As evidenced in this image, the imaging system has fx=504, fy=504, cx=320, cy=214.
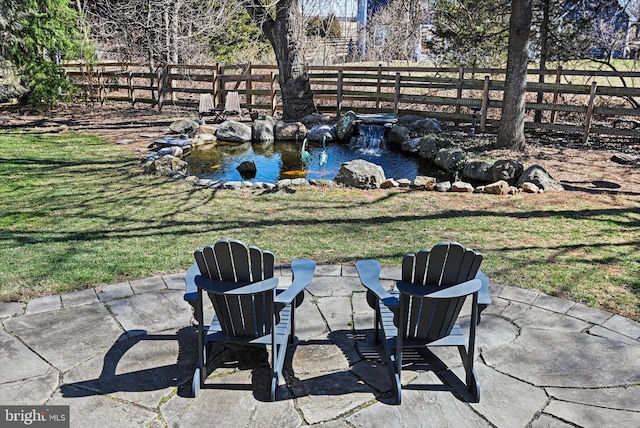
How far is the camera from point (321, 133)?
1155cm

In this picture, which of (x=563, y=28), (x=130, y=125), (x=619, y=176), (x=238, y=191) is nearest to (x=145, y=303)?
(x=238, y=191)

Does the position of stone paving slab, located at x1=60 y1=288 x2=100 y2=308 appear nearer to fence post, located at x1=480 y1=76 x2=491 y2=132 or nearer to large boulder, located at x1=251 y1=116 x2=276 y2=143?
large boulder, located at x1=251 y1=116 x2=276 y2=143

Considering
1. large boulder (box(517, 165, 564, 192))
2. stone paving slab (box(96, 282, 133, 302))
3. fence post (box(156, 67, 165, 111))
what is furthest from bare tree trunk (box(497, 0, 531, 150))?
fence post (box(156, 67, 165, 111))

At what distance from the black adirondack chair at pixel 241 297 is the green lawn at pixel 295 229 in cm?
161

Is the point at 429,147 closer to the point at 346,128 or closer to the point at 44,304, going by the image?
the point at 346,128

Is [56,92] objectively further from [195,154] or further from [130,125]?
[195,154]

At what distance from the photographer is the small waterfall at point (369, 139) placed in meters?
11.0

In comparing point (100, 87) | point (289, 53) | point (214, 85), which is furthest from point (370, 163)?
point (100, 87)

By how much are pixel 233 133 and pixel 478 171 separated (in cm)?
561

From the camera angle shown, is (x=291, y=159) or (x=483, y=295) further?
(x=291, y=159)

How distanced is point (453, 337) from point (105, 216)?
4371mm

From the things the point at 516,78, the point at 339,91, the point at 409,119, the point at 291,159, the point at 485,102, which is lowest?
the point at 291,159

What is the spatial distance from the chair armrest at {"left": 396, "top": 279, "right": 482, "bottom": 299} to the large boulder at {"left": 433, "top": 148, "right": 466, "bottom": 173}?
248 inches

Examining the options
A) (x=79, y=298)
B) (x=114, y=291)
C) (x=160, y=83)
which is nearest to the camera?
(x=79, y=298)
